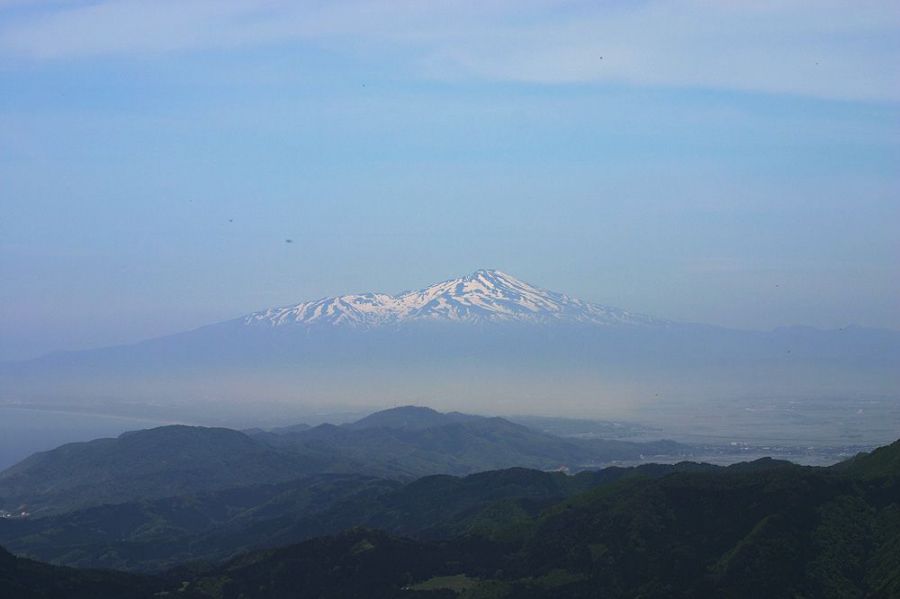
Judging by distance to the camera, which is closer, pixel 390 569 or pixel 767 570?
pixel 767 570

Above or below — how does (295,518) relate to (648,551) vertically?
above

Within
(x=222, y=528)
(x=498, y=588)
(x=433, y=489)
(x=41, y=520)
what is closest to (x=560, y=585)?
(x=498, y=588)

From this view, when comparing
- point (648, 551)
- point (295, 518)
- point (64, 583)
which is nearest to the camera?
point (64, 583)

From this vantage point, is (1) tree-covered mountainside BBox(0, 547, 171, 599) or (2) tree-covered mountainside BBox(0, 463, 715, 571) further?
(2) tree-covered mountainside BBox(0, 463, 715, 571)

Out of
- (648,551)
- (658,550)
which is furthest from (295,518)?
(658,550)

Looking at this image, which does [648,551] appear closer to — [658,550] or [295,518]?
[658,550]

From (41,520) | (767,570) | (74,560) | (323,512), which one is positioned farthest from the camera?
(41,520)

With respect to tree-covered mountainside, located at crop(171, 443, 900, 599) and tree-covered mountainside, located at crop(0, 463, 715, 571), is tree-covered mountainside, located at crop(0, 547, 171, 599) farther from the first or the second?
tree-covered mountainside, located at crop(0, 463, 715, 571)

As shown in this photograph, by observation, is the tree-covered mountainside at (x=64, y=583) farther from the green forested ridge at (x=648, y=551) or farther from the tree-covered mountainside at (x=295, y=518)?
the tree-covered mountainside at (x=295, y=518)

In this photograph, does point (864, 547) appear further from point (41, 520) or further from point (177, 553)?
point (41, 520)

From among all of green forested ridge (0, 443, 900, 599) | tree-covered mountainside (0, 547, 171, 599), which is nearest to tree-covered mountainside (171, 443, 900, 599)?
green forested ridge (0, 443, 900, 599)

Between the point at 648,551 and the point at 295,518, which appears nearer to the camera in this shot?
the point at 648,551
